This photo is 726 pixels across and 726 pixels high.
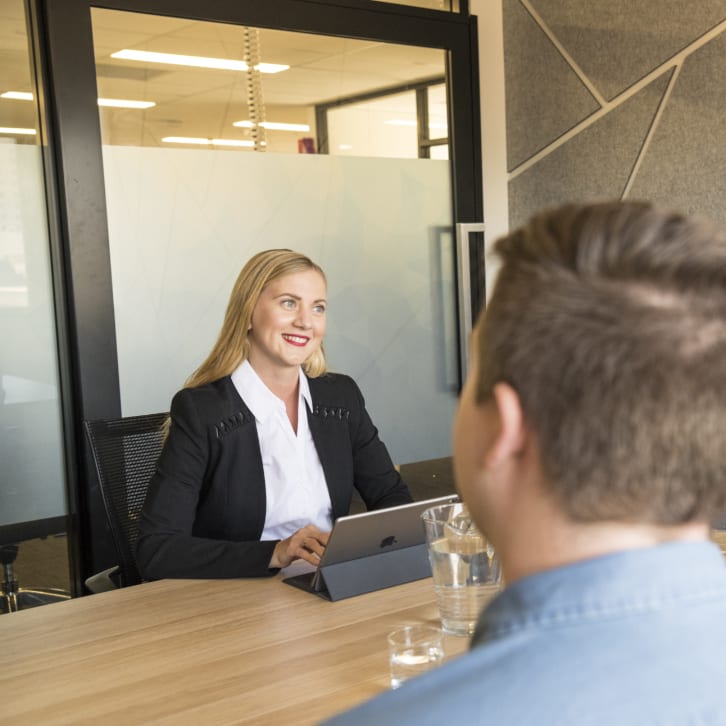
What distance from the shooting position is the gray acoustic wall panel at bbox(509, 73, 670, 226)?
3796 mm

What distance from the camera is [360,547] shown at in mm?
1762

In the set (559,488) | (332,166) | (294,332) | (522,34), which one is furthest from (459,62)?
(559,488)

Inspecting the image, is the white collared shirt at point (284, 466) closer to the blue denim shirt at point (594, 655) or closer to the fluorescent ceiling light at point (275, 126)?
the fluorescent ceiling light at point (275, 126)

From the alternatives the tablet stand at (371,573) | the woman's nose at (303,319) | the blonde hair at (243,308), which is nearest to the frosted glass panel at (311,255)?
the blonde hair at (243,308)

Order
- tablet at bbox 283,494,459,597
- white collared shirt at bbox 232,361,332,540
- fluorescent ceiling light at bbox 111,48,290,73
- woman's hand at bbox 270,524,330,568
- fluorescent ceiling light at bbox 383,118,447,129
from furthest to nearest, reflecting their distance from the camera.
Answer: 1. fluorescent ceiling light at bbox 383,118,447,129
2. fluorescent ceiling light at bbox 111,48,290,73
3. white collared shirt at bbox 232,361,332,540
4. woman's hand at bbox 270,524,330,568
5. tablet at bbox 283,494,459,597

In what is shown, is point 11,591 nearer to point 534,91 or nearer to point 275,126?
point 275,126

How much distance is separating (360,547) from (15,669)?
0.58 metres

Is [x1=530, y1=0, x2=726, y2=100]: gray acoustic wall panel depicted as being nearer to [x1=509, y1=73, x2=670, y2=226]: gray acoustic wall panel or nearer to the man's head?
[x1=509, y1=73, x2=670, y2=226]: gray acoustic wall panel

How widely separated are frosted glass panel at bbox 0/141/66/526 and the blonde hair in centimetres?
97

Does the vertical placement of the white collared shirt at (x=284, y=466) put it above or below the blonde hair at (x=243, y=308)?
below

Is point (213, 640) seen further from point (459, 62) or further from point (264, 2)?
point (459, 62)

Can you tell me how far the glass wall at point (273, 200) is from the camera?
3367 mm

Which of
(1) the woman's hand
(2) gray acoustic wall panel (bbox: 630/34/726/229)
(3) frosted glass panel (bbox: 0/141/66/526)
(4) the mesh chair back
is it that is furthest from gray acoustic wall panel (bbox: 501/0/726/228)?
(1) the woman's hand

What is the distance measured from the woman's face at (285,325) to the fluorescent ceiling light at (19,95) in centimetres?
121
